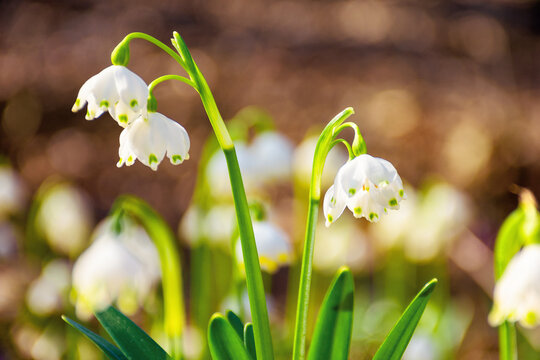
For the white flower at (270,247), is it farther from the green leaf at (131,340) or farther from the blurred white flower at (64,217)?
the blurred white flower at (64,217)

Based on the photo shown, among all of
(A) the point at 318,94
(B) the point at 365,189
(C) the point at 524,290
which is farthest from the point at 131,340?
(A) the point at 318,94

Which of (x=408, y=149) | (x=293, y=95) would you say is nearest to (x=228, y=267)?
(x=408, y=149)

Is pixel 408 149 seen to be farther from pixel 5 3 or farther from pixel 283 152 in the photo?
pixel 5 3

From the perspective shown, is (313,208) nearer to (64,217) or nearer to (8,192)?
(64,217)

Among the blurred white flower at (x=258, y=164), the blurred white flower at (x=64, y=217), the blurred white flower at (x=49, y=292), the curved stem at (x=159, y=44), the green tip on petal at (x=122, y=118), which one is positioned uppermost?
the curved stem at (x=159, y=44)

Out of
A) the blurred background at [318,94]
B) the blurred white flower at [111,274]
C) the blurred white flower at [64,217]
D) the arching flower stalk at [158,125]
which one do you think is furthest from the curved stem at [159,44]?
the blurred background at [318,94]

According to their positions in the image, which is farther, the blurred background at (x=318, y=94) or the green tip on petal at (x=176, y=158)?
the blurred background at (x=318, y=94)

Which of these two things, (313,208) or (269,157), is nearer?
(313,208)
